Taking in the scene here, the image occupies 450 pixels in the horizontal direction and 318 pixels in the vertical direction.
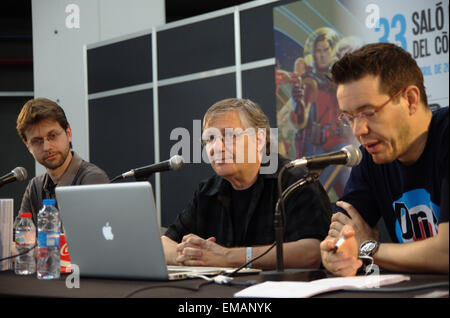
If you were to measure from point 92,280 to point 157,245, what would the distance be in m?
0.26

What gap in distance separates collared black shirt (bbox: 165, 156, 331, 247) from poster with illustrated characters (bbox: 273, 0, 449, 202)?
1092 millimetres

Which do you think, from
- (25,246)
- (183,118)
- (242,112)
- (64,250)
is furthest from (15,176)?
(183,118)

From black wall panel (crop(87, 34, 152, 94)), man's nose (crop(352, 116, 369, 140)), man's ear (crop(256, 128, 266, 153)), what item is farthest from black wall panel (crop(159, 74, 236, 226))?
man's nose (crop(352, 116, 369, 140))

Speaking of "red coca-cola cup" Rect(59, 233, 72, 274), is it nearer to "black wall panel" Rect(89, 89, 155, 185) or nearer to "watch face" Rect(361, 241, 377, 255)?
"watch face" Rect(361, 241, 377, 255)

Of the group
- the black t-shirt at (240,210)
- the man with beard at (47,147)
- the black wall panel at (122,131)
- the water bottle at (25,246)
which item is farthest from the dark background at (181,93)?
the water bottle at (25,246)

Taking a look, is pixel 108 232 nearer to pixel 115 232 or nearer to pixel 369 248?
pixel 115 232

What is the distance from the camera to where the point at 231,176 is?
2.18 meters

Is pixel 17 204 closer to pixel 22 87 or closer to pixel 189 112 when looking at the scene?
pixel 22 87

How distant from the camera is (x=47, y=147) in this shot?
2682 millimetres

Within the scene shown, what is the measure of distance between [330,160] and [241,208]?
78 cm

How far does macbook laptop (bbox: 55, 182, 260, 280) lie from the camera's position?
58.9 inches

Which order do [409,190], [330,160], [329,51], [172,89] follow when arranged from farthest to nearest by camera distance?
[172,89] → [329,51] → [409,190] → [330,160]

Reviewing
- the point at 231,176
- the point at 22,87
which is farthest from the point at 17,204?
the point at 231,176

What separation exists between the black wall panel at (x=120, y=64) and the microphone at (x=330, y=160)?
3301 mm
